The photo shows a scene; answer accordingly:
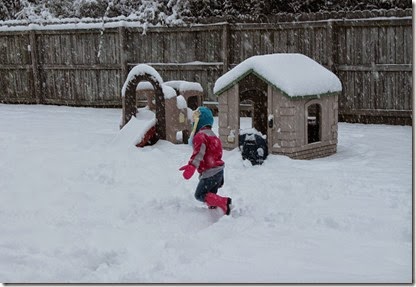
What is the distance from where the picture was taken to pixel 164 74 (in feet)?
49.3

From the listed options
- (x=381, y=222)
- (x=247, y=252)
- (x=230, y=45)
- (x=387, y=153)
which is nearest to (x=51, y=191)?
(x=247, y=252)

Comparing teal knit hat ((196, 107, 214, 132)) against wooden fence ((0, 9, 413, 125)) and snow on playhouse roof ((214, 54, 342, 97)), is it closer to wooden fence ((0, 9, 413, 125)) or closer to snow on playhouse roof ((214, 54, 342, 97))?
snow on playhouse roof ((214, 54, 342, 97))

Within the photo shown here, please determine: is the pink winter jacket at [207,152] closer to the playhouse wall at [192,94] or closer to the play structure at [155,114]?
the play structure at [155,114]

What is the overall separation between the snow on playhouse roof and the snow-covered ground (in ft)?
3.42

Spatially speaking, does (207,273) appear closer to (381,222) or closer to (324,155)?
(381,222)

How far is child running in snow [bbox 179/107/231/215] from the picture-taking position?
6.17 metres

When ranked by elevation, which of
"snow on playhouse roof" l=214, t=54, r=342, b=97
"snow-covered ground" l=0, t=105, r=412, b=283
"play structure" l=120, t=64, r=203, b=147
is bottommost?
"snow-covered ground" l=0, t=105, r=412, b=283

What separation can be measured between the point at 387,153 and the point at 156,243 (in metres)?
5.37

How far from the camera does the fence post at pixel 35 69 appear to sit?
54.7ft

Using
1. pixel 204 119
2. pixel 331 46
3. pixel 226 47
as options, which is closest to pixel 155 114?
pixel 204 119

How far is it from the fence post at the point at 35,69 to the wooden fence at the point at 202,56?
0.09 feet

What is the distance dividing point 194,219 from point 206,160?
660mm

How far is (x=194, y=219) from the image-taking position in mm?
6023

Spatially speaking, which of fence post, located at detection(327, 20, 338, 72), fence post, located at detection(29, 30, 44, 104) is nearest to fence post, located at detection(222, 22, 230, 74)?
fence post, located at detection(327, 20, 338, 72)
